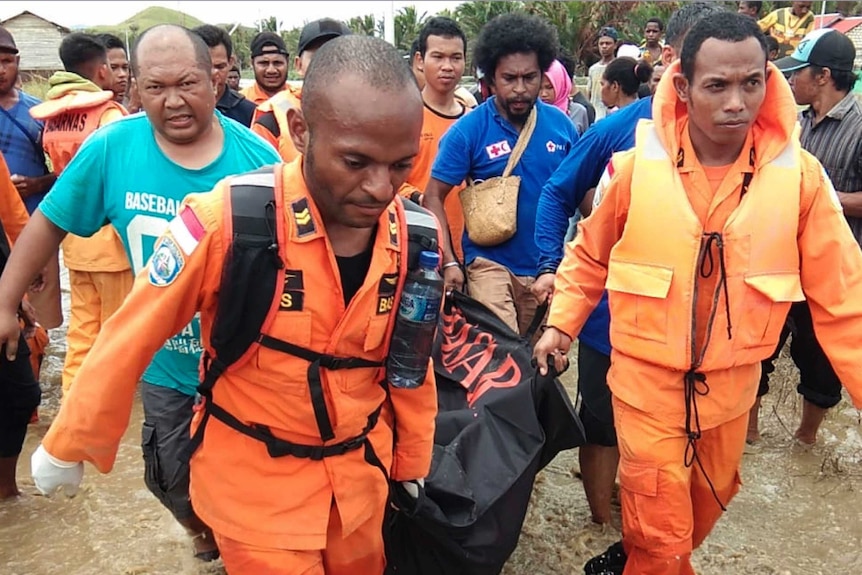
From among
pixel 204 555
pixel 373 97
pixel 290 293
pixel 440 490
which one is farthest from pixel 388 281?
pixel 204 555

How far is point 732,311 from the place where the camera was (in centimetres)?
263

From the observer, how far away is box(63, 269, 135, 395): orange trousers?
398 centimetres

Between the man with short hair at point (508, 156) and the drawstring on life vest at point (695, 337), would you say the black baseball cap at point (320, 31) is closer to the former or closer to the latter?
the man with short hair at point (508, 156)

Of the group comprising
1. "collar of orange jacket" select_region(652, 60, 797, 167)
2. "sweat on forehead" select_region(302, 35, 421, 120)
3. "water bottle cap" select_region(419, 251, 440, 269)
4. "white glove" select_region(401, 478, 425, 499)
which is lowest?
"white glove" select_region(401, 478, 425, 499)

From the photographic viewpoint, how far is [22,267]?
2.57m

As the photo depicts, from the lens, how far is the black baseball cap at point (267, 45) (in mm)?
6387

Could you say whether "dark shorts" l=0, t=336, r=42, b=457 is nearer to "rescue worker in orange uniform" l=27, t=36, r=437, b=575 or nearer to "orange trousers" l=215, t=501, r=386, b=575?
"rescue worker in orange uniform" l=27, t=36, r=437, b=575

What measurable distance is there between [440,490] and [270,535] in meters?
0.79

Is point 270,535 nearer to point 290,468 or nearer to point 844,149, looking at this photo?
point 290,468

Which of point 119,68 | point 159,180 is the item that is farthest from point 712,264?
point 119,68

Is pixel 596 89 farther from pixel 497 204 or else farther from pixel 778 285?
pixel 778 285

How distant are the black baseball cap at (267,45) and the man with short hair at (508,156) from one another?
107 inches

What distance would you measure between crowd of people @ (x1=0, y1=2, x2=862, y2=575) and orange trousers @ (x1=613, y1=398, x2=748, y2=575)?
0.03 ft

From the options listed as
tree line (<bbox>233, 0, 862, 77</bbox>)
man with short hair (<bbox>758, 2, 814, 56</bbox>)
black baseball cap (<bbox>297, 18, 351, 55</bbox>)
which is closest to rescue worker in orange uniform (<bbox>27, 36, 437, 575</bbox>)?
black baseball cap (<bbox>297, 18, 351, 55</bbox>)
